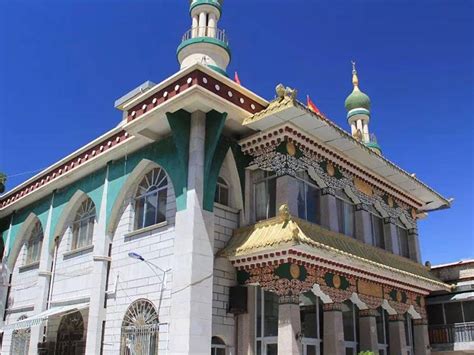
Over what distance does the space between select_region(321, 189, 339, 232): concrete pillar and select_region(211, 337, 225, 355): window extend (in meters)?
4.42

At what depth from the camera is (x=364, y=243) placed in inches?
647

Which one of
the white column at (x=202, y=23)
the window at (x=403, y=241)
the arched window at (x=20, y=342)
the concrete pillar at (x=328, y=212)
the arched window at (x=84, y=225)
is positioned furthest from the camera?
the window at (x=403, y=241)

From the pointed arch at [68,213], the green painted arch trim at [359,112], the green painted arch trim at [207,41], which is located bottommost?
the pointed arch at [68,213]

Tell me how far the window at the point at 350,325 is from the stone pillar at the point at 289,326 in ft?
11.6

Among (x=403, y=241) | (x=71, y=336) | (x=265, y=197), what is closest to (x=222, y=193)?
(x=265, y=197)

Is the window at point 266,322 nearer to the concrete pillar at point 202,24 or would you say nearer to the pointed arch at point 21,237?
the concrete pillar at point 202,24

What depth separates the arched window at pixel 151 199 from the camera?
596 inches

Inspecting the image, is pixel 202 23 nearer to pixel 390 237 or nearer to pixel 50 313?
pixel 390 237

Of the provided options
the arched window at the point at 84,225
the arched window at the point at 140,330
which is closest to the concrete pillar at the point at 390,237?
the arched window at the point at 140,330

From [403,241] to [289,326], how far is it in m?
9.11

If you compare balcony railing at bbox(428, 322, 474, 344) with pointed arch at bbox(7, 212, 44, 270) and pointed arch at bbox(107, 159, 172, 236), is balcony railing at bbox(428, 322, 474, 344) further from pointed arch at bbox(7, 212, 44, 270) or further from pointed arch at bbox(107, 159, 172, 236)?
pointed arch at bbox(7, 212, 44, 270)

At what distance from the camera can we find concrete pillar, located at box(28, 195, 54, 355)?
18000 mm

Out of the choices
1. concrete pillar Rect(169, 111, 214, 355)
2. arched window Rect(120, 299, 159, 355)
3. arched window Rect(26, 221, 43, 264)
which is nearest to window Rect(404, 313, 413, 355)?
concrete pillar Rect(169, 111, 214, 355)

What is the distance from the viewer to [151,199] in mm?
15625
